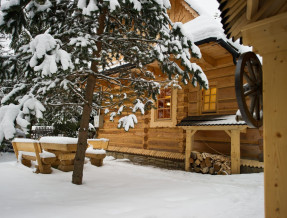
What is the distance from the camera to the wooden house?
2.18m

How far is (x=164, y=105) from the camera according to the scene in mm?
10367

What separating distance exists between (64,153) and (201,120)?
490cm

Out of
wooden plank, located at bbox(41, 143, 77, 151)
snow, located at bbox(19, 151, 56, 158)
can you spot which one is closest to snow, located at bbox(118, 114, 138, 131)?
wooden plank, located at bbox(41, 143, 77, 151)

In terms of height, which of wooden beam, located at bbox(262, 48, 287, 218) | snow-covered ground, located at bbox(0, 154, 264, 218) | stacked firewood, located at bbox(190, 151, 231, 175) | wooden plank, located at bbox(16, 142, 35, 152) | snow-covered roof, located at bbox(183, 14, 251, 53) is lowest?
snow-covered ground, located at bbox(0, 154, 264, 218)

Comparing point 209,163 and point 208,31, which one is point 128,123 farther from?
point 208,31

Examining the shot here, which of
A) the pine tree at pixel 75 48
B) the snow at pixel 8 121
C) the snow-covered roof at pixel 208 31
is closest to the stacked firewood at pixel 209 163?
the pine tree at pixel 75 48

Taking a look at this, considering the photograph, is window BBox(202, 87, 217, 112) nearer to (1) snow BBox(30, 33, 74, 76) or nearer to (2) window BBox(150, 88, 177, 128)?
(2) window BBox(150, 88, 177, 128)

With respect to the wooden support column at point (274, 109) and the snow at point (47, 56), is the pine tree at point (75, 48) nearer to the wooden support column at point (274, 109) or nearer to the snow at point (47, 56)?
the snow at point (47, 56)

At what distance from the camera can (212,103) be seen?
884cm

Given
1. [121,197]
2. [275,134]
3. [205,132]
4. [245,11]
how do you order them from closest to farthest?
[275,134], [245,11], [121,197], [205,132]

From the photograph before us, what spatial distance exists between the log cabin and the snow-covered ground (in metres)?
1.50

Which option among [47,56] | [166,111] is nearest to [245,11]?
[47,56]

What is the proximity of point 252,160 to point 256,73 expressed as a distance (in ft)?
A: 15.7

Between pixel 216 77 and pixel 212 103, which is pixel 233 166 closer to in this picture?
pixel 212 103
